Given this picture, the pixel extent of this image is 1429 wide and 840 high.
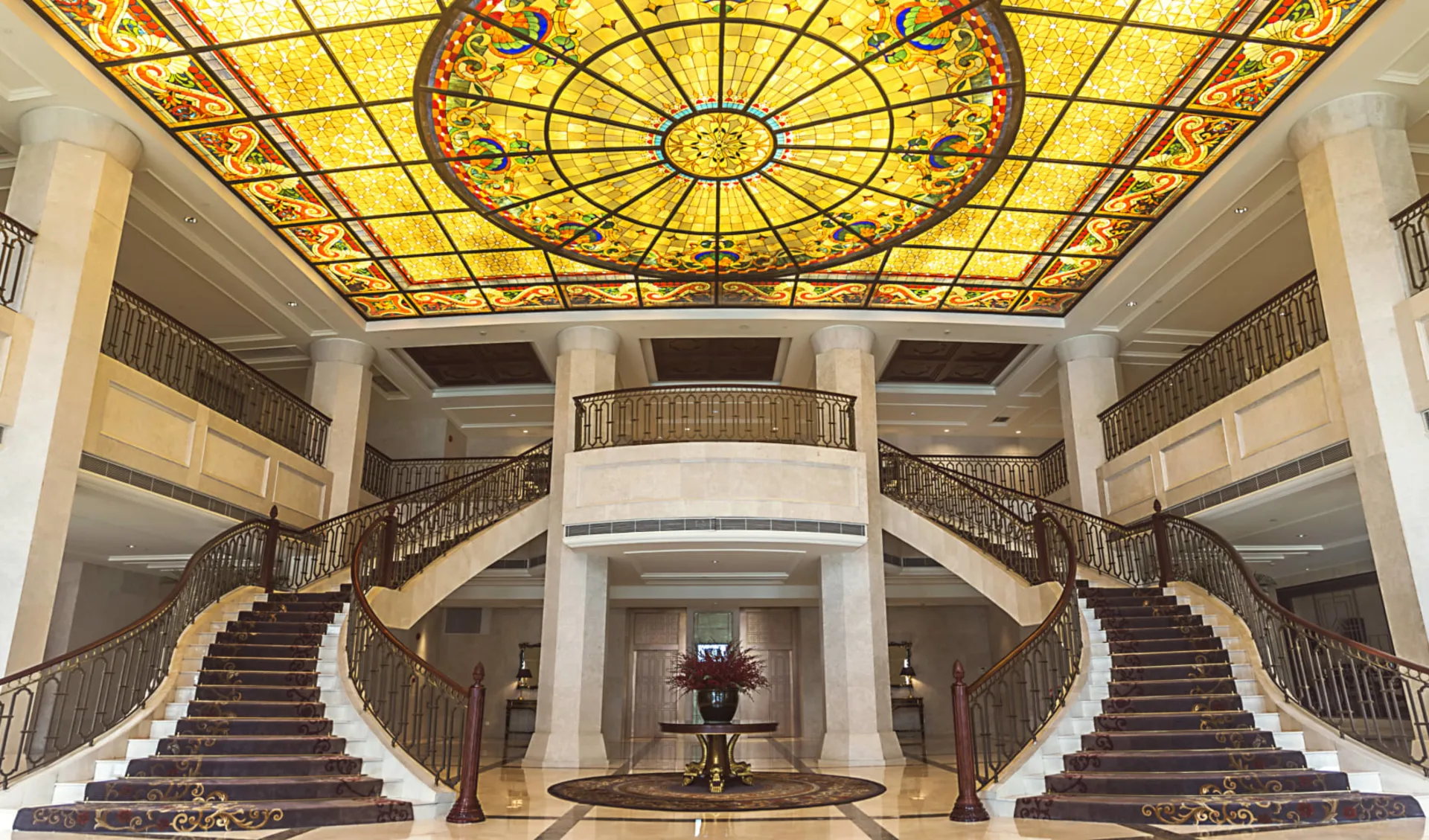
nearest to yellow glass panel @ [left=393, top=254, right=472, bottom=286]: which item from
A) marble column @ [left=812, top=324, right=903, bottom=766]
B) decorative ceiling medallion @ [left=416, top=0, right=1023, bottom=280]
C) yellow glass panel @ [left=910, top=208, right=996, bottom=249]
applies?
decorative ceiling medallion @ [left=416, top=0, right=1023, bottom=280]

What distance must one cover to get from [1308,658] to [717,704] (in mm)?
4846

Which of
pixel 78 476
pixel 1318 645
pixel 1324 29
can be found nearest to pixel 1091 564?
pixel 1318 645

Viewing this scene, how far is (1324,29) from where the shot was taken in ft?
23.0

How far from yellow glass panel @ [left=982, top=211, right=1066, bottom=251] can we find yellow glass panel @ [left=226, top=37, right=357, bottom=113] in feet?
22.1

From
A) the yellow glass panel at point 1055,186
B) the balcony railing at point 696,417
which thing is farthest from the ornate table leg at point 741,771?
the yellow glass panel at point 1055,186

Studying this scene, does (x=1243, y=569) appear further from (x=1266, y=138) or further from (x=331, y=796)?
(x=331, y=796)

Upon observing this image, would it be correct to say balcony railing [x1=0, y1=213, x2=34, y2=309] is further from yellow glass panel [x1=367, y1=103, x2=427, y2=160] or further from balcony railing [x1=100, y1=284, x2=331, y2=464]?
yellow glass panel [x1=367, y1=103, x2=427, y2=160]

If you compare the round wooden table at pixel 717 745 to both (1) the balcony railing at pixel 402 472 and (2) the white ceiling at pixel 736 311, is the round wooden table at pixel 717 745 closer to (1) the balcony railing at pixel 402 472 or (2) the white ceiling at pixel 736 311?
(2) the white ceiling at pixel 736 311

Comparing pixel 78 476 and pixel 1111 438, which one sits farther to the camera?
pixel 1111 438

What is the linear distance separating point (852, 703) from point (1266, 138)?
7.19 meters

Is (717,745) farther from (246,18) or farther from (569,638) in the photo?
(246,18)

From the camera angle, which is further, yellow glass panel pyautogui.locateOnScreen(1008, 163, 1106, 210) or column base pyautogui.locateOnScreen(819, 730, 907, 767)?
column base pyautogui.locateOnScreen(819, 730, 907, 767)

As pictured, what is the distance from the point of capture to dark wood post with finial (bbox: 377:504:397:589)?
10.4 m

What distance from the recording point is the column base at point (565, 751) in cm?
1055
